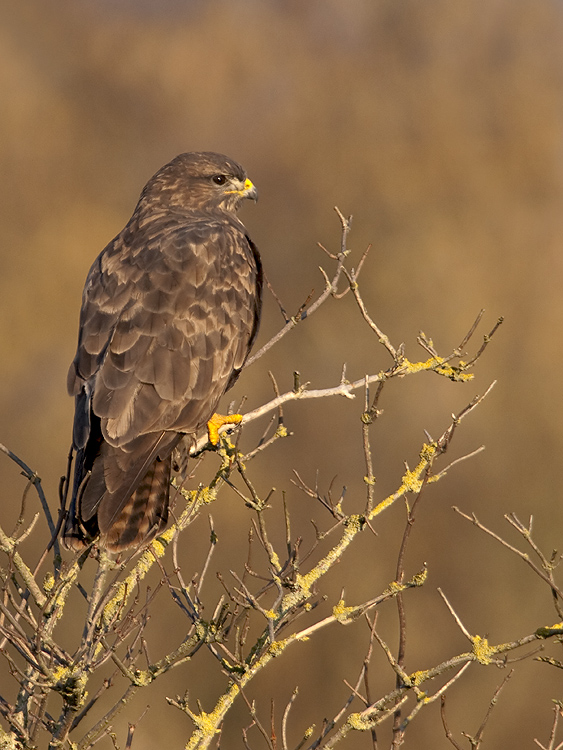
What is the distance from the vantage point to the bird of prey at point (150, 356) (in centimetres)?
501

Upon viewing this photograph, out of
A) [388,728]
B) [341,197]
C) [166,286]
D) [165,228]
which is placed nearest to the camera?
[166,286]

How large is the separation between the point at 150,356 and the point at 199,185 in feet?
6.30

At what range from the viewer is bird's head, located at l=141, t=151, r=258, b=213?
6906 millimetres

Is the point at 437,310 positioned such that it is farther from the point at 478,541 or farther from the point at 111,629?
the point at 111,629

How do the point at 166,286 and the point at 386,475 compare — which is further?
the point at 386,475

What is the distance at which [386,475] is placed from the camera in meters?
15.5

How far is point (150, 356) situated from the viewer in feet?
18.0

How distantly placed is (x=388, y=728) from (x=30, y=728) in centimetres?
997

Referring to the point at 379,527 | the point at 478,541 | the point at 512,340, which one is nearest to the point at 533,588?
the point at 478,541

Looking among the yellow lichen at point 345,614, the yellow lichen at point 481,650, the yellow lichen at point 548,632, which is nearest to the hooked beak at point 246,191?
the yellow lichen at point 345,614

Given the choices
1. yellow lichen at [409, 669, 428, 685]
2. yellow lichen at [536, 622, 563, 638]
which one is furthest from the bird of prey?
yellow lichen at [536, 622, 563, 638]

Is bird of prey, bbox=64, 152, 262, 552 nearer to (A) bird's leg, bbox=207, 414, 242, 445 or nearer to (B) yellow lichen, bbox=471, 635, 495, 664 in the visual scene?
(A) bird's leg, bbox=207, 414, 242, 445

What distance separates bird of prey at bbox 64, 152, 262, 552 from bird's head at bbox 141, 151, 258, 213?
280 millimetres

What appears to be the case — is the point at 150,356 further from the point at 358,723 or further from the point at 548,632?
the point at 548,632
